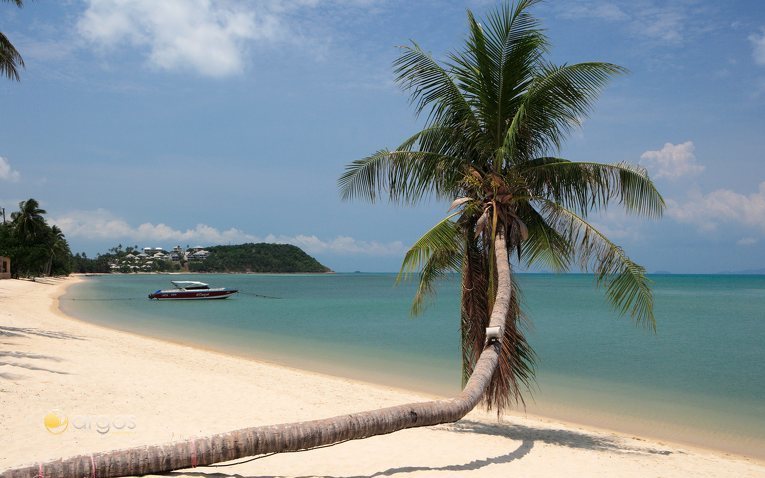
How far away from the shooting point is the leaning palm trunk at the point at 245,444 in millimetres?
3853

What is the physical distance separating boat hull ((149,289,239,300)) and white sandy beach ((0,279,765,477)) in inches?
1528

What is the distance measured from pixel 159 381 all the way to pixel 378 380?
21.3 ft

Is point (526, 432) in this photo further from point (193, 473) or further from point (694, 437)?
point (193, 473)

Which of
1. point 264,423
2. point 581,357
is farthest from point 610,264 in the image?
point 581,357

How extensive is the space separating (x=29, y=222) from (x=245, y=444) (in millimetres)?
75292

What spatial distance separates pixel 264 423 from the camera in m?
8.51

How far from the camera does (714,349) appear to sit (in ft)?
75.9

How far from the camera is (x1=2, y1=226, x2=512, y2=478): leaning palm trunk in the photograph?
3853 mm

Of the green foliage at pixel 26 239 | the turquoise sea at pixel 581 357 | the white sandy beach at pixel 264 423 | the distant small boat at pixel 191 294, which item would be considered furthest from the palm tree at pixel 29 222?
the white sandy beach at pixel 264 423

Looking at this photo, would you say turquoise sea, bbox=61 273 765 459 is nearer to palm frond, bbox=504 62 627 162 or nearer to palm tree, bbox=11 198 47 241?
palm frond, bbox=504 62 627 162

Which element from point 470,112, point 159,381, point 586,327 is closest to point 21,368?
point 159,381

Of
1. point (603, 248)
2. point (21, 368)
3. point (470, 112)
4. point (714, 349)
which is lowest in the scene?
point (714, 349)

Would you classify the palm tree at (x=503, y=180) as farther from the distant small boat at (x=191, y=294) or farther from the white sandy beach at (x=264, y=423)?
the distant small boat at (x=191, y=294)

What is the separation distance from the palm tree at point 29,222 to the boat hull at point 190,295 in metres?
27.8
